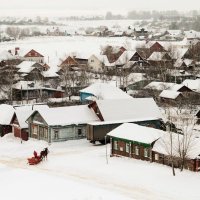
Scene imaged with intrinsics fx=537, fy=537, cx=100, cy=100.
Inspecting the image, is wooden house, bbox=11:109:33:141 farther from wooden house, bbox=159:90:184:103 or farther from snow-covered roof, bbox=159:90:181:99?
snow-covered roof, bbox=159:90:181:99

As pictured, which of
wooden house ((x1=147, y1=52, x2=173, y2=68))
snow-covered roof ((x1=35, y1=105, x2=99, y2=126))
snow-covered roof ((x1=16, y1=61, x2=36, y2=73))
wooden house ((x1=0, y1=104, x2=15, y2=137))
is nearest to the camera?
snow-covered roof ((x1=35, y1=105, x2=99, y2=126))

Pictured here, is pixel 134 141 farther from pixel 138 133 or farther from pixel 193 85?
pixel 193 85

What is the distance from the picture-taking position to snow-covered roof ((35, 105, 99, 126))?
46500 millimetres

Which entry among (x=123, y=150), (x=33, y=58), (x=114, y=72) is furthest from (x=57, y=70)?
(x=123, y=150)

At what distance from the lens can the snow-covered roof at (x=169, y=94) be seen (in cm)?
6147

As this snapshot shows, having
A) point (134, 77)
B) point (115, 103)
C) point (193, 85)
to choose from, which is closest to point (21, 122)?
point (115, 103)

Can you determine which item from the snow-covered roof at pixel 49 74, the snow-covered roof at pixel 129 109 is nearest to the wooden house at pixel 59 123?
the snow-covered roof at pixel 129 109

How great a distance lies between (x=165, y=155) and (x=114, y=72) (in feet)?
→ 166

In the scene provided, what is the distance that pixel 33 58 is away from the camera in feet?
335

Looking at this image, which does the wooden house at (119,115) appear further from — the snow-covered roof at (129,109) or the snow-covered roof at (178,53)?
the snow-covered roof at (178,53)

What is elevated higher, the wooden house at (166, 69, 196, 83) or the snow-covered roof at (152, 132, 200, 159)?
the snow-covered roof at (152, 132, 200, 159)

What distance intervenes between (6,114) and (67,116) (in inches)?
275

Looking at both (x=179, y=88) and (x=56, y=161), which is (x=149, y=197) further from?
(x=179, y=88)

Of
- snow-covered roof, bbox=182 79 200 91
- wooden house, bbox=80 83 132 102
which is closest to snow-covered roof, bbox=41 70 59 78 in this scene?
wooden house, bbox=80 83 132 102
